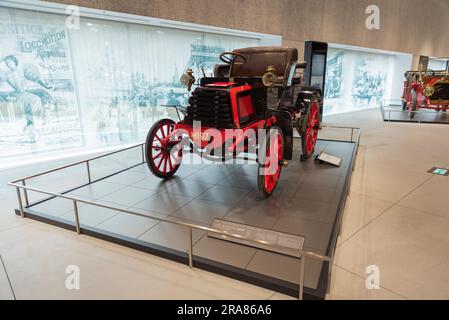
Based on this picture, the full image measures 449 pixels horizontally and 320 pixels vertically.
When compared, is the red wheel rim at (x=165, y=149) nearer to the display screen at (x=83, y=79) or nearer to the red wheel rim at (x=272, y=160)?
the red wheel rim at (x=272, y=160)

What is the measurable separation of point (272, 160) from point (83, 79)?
4.23 m

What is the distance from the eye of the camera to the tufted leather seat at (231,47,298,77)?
4.29m

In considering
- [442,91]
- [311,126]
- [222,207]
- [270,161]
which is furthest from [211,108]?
[442,91]

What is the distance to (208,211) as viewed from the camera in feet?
10.8

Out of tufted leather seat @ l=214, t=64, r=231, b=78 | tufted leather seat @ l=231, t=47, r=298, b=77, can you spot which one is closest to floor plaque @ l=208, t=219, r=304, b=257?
tufted leather seat @ l=231, t=47, r=298, b=77

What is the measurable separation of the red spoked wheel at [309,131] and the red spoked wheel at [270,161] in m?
0.90

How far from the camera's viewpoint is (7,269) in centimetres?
245

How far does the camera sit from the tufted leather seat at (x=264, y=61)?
169 inches

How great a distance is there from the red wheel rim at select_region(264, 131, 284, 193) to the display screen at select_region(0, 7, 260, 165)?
4024 millimetres

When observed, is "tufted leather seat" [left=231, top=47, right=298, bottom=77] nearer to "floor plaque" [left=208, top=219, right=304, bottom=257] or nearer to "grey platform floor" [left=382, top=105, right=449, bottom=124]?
"floor plaque" [left=208, top=219, right=304, bottom=257]

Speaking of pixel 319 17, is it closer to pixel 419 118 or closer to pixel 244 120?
pixel 419 118

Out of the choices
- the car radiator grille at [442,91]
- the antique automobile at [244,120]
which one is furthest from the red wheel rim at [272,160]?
the car radiator grille at [442,91]

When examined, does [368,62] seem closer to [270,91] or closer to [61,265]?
[270,91]
